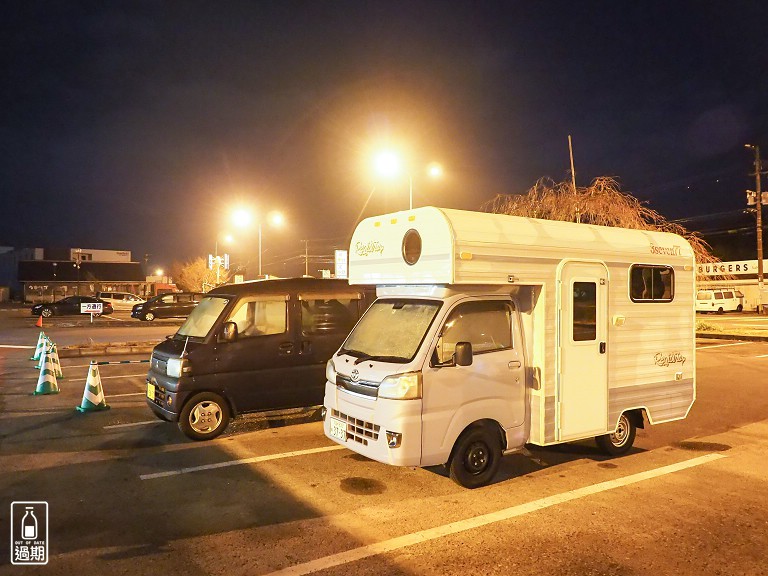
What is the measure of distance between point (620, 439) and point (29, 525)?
258 inches

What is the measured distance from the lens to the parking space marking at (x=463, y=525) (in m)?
4.21

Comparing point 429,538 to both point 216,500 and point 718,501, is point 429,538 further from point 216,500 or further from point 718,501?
point 718,501

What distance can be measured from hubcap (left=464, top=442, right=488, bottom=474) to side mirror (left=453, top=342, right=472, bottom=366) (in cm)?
102

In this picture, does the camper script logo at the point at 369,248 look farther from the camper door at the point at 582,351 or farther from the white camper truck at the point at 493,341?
the camper door at the point at 582,351

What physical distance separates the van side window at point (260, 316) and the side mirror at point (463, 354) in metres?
3.67

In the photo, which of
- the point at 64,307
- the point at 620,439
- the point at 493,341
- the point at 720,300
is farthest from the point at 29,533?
the point at 720,300

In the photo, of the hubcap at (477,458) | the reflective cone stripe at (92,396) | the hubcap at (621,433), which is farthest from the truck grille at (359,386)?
the reflective cone stripe at (92,396)

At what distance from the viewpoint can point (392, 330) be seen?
604 centimetres

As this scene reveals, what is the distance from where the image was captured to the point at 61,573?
4086 mm

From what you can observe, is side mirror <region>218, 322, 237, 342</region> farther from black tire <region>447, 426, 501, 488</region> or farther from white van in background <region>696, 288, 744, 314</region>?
white van in background <region>696, 288, 744, 314</region>

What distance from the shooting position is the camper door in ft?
20.5

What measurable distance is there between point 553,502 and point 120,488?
4466mm

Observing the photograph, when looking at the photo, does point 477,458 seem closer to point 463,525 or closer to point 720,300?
point 463,525

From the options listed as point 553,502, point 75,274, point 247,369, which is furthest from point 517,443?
point 75,274
